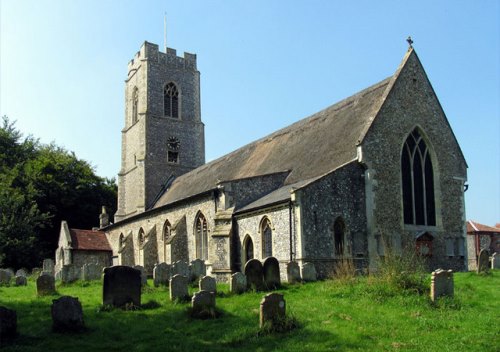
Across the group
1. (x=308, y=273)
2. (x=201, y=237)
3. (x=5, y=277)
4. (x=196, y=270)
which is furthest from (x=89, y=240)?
(x=308, y=273)

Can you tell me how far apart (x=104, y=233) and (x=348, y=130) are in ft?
72.6

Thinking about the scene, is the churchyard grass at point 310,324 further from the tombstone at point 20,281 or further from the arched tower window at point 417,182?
the tombstone at point 20,281

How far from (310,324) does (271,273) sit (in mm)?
4786

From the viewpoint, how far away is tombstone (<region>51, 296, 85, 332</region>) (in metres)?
10.8

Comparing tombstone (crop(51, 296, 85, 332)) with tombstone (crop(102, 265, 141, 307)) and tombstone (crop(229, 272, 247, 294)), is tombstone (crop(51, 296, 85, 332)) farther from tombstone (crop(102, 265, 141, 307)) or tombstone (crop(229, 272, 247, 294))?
tombstone (crop(229, 272, 247, 294))

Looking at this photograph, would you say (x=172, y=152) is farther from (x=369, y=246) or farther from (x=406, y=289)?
(x=406, y=289)

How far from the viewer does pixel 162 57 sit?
40.1 meters

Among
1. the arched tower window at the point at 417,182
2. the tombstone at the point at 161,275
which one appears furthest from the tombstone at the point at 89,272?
the arched tower window at the point at 417,182

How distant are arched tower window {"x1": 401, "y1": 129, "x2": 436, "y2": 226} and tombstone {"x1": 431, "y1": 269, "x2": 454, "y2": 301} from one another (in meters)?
8.04

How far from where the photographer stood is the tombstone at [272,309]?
10570mm

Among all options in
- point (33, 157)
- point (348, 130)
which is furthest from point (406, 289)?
point (33, 157)

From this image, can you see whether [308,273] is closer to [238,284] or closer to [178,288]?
[238,284]

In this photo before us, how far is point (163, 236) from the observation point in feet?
95.4

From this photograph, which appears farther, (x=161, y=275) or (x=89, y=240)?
(x=89, y=240)
